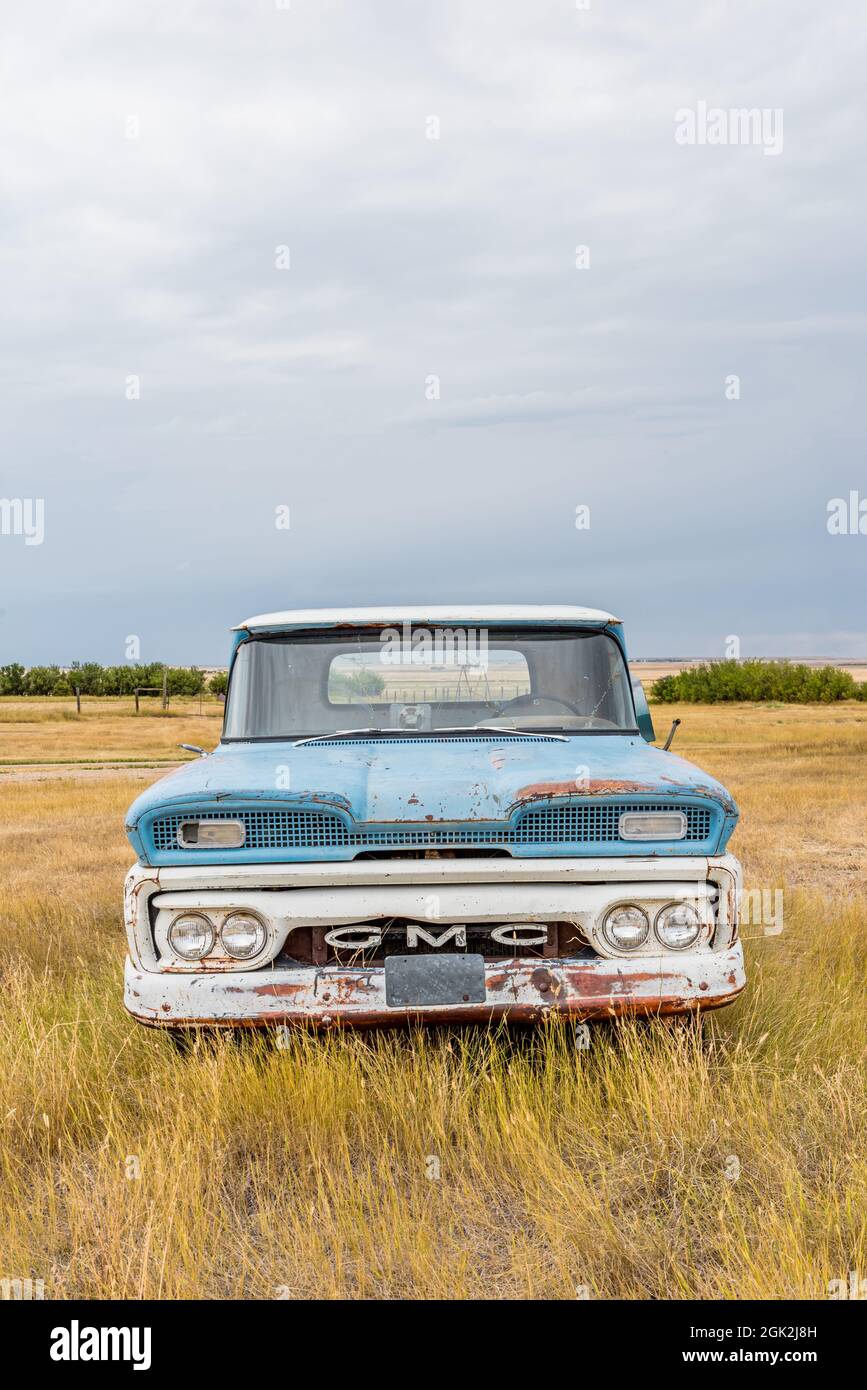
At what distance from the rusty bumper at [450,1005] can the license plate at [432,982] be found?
0.02 m

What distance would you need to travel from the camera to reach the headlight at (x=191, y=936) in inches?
129

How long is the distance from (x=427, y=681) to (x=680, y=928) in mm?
1948

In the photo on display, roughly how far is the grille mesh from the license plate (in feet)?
1.22

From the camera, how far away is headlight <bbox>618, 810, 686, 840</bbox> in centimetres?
330

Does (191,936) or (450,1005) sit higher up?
(191,936)

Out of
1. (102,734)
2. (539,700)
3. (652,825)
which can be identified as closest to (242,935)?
(652,825)

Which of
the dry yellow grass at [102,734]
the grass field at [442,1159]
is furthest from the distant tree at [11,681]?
the grass field at [442,1159]

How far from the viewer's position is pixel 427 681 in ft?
15.9

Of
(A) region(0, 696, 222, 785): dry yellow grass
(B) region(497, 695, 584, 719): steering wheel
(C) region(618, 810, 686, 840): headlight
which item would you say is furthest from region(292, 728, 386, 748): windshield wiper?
(A) region(0, 696, 222, 785): dry yellow grass

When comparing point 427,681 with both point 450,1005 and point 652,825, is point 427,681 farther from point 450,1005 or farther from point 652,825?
point 450,1005

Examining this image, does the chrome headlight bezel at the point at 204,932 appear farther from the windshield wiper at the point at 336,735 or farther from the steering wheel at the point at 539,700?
the steering wheel at the point at 539,700

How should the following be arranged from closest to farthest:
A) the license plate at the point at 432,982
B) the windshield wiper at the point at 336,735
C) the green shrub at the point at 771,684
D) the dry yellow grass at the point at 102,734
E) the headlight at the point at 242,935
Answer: the license plate at the point at 432,982, the headlight at the point at 242,935, the windshield wiper at the point at 336,735, the dry yellow grass at the point at 102,734, the green shrub at the point at 771,684

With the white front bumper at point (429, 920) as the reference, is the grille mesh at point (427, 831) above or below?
above

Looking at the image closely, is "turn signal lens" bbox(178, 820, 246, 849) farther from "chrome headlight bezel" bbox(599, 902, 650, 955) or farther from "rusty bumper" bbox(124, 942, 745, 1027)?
"chrome headlight bezel" bbox(599, 902, 650, 955)
